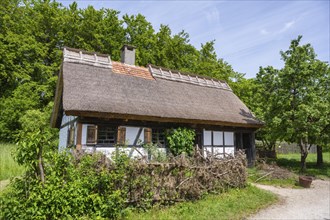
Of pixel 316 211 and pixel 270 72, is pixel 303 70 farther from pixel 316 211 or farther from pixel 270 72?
pixel 316 211

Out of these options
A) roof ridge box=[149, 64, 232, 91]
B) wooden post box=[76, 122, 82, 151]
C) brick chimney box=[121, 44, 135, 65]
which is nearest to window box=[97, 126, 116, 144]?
wooden post box=[76, 122, 82, 151]

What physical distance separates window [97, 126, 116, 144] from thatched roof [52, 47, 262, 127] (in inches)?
43.5

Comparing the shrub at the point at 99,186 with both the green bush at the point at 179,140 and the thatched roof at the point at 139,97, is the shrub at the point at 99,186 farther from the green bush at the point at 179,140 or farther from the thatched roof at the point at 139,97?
the green bush at the point at 179,140

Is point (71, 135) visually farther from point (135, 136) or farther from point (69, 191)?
point (69, 191)

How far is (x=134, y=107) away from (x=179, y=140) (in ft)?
9.72

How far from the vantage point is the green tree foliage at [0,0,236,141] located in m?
20.2

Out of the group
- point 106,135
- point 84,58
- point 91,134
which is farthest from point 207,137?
point 84,58

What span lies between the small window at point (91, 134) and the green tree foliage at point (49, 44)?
36.8 feet

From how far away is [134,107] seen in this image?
1088 centimetres

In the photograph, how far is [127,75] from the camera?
13.7 meters

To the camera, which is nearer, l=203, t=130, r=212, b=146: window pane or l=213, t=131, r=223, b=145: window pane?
l=203, t=130, r=212, b=146: window pane

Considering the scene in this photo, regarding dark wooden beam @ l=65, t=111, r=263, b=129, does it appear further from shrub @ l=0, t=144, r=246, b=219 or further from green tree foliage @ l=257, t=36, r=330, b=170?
shrub @ l=0, t=144, r=246, b=219

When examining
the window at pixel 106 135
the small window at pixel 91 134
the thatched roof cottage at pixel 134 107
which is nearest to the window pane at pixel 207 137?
the thatched roof cottage at pixel 134 107

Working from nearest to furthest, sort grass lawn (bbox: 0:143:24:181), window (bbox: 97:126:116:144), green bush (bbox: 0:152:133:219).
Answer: green bush (bbox: 0:152:133:219)
grass lawn (bbox: 0:143:24:181)
window (bbox: 97:126:116:144)
